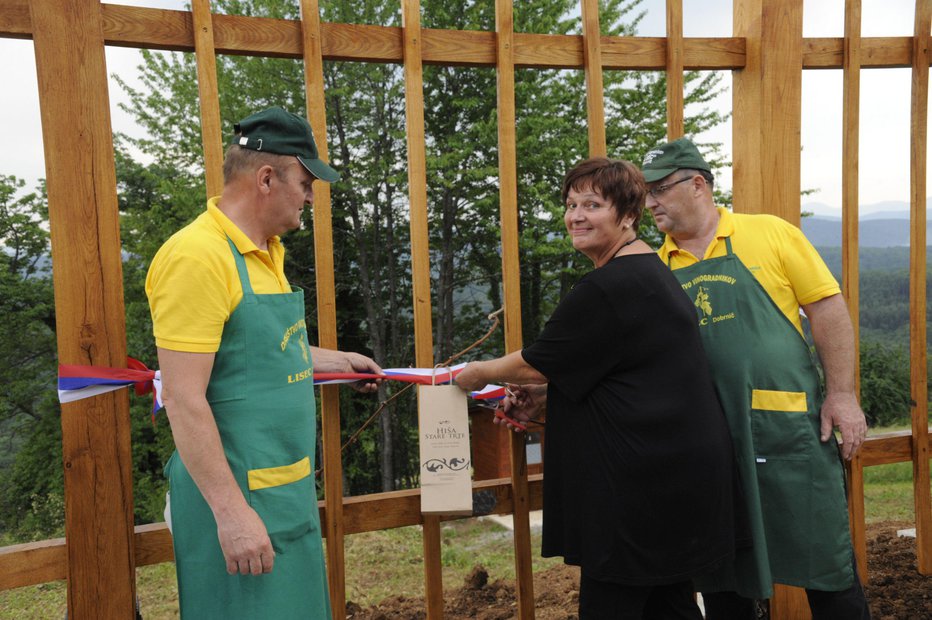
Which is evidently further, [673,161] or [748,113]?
[748,113]

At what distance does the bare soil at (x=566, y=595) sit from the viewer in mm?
3207

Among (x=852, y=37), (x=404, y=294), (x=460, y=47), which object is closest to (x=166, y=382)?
(x=460, y=47)

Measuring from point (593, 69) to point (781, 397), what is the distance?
1.38 meters

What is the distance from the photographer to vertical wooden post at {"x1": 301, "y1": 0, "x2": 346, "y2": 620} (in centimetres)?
231

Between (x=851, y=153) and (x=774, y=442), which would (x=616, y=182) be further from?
(x=851, y=153)

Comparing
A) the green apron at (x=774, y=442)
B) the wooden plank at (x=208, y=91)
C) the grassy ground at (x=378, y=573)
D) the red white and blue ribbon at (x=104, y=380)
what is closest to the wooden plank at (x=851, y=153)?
the green apron at (x=774, y=442)

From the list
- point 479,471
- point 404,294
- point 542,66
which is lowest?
point 479,471

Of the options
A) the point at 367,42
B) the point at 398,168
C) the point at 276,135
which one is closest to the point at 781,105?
the point at 367,42

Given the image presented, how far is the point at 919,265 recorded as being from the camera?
328 centimetres

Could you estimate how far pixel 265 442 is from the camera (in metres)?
1.73

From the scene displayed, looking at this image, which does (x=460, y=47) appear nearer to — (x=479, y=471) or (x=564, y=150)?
(x=479, y=471)

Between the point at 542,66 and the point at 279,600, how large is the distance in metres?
2.06

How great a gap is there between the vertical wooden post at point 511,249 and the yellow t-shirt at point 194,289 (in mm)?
1128

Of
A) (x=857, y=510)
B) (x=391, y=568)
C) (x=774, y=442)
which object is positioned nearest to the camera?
(x=774, y=442)
